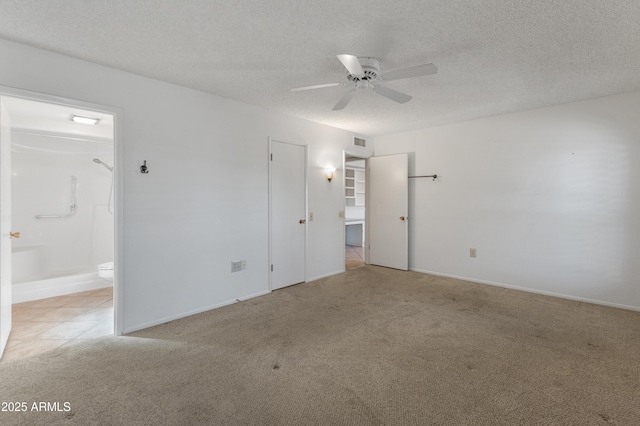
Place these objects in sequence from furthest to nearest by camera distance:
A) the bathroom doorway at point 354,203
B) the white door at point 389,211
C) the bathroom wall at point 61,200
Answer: the bathroom doorway at point 354,203
the white door at point 389,211
the bathroom wall at point 61,200

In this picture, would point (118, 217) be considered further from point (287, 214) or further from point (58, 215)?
point (58, 215)

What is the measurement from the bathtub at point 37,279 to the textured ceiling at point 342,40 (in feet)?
9.86

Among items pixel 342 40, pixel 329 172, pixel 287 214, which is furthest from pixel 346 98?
pixel 329 172

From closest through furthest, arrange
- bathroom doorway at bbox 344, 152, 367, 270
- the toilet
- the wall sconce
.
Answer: the toilet
the wall sconce
bathroom doorway at bbox 344, 152, 367, 270

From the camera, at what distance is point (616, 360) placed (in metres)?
2.32

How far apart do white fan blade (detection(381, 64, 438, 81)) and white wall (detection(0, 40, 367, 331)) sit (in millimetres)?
2065

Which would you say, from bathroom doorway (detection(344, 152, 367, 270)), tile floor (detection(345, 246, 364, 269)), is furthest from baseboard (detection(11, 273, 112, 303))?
bathroom doorway (detection(344, 152, 367, 270))

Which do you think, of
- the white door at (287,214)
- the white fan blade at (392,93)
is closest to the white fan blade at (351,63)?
the white fan blade at (392,93)

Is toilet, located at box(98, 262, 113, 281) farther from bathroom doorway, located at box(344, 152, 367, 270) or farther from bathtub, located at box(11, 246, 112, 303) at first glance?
bathroom doorway, located at box(344, 152, 367, 270)

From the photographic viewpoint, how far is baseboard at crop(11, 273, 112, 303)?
370cm

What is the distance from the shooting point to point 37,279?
4.01 m

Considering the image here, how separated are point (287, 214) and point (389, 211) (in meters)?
2.09

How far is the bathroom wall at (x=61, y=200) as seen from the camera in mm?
4062

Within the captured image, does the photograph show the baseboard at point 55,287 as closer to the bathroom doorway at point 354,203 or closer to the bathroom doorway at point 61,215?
the bathroom doorway at point 61,215
